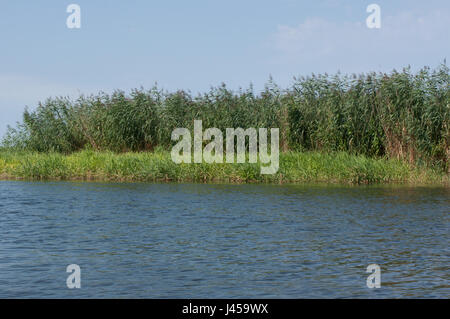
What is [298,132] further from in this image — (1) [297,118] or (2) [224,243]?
(2) [224,243]

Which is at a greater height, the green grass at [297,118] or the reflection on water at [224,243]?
the green grass at [297,118]

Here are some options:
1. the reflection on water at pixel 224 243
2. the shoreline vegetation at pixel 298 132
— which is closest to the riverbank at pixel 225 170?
the shoreline vegetation at pixel 298 132

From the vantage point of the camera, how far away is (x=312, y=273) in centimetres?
992

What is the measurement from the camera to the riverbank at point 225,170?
81.8 feet

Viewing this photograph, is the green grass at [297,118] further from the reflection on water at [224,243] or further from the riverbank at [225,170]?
the reflection on water at [224,243]

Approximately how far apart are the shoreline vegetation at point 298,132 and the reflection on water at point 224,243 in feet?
13.6

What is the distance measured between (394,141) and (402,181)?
2.15 meters

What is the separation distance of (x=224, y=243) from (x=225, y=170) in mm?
13213

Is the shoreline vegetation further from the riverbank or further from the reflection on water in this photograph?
the reflection on water

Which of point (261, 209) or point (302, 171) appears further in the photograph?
point (302, 171)

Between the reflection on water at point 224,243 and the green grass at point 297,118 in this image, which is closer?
the reflection on water at point 224,243

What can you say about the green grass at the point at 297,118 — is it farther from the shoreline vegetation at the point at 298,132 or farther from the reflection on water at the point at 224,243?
the reflection on water at the point at 224,243
